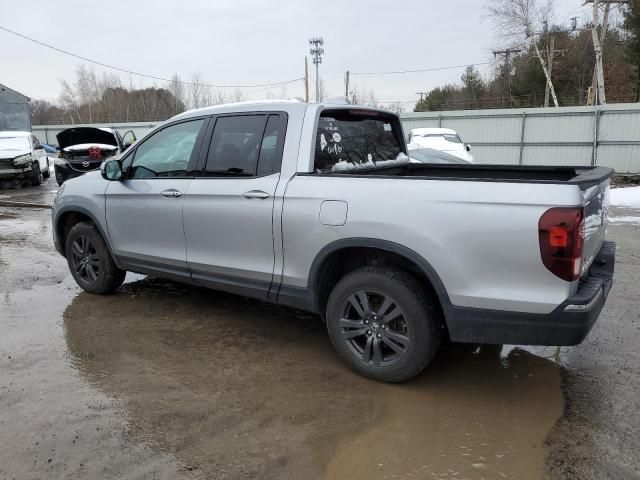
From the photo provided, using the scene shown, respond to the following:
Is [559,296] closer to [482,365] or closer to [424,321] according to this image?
[424,321]

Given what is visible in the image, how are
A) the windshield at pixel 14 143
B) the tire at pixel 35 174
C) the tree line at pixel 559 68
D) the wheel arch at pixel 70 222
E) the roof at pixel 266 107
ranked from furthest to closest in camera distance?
the tree line at pixel 559 68
the tire at pixel 35 174
the windshield at pixel 14 143
the wheel arch at pixel 70 222
the roof at pixel 266 107

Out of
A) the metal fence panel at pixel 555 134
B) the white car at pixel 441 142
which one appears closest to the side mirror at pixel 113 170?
the white car at pixel 441 142

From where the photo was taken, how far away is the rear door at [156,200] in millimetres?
4387

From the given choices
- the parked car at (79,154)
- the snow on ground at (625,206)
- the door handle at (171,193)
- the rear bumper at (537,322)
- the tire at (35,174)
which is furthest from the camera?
the tire at (35,174)

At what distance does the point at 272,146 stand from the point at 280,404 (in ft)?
6.04

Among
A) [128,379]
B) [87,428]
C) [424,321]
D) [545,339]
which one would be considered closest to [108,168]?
[128,379]

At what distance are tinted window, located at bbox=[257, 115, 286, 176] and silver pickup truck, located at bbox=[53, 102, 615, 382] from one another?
1 cm

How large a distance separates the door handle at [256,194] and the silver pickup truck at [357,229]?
11 mm

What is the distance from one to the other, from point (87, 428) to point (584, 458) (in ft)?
9.02

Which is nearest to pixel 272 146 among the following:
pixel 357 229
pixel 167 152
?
pixel 357 229

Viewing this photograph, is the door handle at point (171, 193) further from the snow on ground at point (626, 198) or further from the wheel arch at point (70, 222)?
the snow on ground at point (626, 198)

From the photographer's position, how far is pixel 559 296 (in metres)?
2.78

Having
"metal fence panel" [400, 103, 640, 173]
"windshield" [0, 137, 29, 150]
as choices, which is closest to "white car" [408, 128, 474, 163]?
"metal fence panel" [400, 103, 640, 173]

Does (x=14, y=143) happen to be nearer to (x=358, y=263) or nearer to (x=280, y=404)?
(x=358, y=263)
